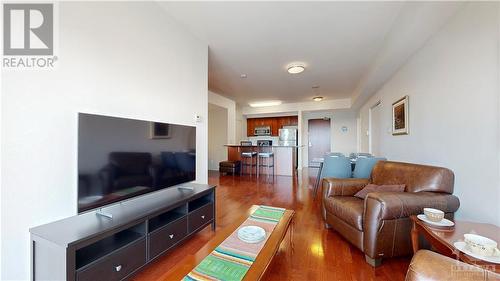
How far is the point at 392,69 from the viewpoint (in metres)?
3.20

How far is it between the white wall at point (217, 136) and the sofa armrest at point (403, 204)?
5.44 m

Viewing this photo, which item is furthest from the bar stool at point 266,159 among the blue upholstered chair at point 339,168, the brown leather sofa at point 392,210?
the brown leather sofa at point 392,210

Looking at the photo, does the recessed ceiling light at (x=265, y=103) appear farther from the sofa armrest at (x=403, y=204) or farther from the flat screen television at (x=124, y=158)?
the sofa armrest at (x=403, y=204)

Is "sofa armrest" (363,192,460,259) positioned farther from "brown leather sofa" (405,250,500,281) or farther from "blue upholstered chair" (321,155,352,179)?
"blue upholstered chair" (321,155,352,179)

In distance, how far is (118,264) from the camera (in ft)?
4.21

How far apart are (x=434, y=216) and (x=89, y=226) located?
7.52ft

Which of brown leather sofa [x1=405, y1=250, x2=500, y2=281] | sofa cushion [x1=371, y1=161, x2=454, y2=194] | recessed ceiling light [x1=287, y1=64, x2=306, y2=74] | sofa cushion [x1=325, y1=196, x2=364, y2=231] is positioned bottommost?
sofa cushion [x1=325, y1=196, x2=364, y2=231]

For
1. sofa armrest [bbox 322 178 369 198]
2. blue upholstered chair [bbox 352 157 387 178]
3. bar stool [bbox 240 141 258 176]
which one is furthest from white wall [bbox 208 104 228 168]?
sofa armrest [bbox 322 178 369 198]

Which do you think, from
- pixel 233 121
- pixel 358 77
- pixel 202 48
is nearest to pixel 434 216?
pixel 202 48

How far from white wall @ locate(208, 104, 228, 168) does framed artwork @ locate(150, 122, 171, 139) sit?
473 centimetres

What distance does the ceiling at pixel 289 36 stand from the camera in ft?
6.86

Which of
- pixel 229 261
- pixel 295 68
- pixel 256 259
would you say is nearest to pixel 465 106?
pixel 256 259

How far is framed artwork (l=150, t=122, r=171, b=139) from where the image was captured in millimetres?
1780

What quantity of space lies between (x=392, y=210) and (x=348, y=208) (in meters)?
0.41
